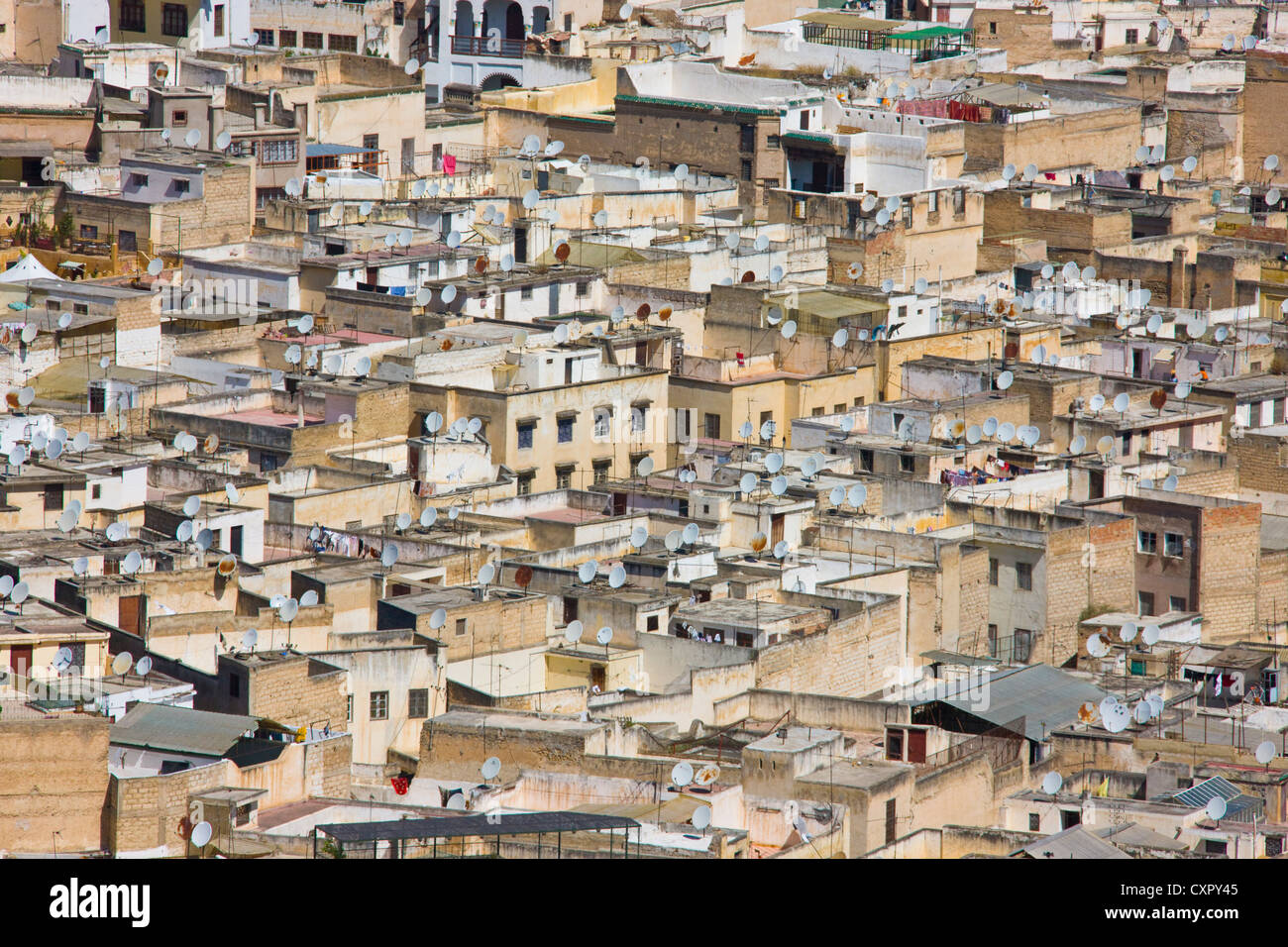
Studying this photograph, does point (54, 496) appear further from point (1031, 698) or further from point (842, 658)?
point (1031, 698)

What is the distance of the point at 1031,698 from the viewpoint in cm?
→ 3472

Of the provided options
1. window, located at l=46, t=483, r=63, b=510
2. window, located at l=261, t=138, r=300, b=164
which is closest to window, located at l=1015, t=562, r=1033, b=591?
window, located at l=46, t=483, r=63, b=510

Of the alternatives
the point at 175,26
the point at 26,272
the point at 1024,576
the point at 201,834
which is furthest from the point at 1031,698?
the point at 175,26

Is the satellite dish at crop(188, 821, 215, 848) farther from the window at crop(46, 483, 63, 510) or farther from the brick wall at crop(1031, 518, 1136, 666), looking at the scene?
the brick wall at crop(1031, 518, 1136, 666)

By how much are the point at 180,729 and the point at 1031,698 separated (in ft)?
31.9

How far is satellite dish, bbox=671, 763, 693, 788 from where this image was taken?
2962 centimetres

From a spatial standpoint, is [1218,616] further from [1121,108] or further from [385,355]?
[1121,108]

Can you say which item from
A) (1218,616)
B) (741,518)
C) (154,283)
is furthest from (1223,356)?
(154,283)

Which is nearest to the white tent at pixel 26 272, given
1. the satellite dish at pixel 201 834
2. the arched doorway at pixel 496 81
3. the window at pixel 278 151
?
the window at pixel 278 151

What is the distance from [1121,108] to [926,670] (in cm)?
3183

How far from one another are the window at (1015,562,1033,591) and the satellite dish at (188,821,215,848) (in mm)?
13709

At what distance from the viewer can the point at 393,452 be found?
42625mm
